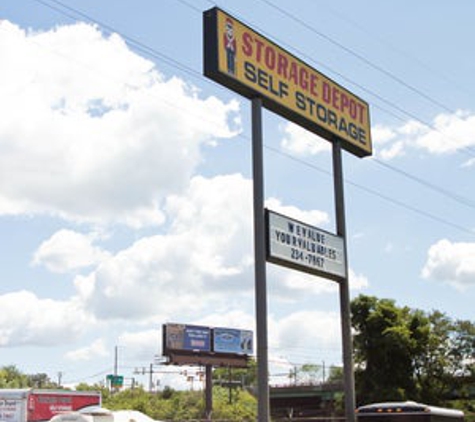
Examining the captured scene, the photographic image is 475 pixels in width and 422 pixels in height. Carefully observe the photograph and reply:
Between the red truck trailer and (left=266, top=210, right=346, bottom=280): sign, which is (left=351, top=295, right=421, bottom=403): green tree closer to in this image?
the red truck trailer

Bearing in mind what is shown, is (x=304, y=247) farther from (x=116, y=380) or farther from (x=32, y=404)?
(x=116, y=380)

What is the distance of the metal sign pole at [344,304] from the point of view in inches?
792

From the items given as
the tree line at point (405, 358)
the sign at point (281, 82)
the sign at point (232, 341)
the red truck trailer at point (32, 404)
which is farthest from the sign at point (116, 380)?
the sign at point (281, 82)

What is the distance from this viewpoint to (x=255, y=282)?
1669 cm

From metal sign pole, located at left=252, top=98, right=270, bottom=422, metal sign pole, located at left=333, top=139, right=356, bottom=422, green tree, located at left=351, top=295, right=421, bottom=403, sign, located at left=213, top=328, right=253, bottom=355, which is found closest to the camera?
metal sign pole, located at left=252, top=98, right=270, bottom=422

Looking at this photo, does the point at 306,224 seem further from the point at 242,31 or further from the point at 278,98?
the point at 242,31

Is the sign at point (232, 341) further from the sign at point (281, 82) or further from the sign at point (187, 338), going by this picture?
the sign at point (281, 82)

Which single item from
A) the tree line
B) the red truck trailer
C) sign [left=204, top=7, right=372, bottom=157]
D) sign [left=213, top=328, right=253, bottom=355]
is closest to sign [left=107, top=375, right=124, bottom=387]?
sign [left=213, top=328, right=253, bottom=355]

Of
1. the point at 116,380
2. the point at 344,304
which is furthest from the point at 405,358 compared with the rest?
the point at 116,380

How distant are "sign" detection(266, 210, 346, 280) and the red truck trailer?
13.5 m

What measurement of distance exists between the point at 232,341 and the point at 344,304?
54832 millimetres

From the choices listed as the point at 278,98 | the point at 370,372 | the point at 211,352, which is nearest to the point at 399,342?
the point at 370,372

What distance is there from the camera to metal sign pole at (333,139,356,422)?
20109 millimetres

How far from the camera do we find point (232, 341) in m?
74.4
